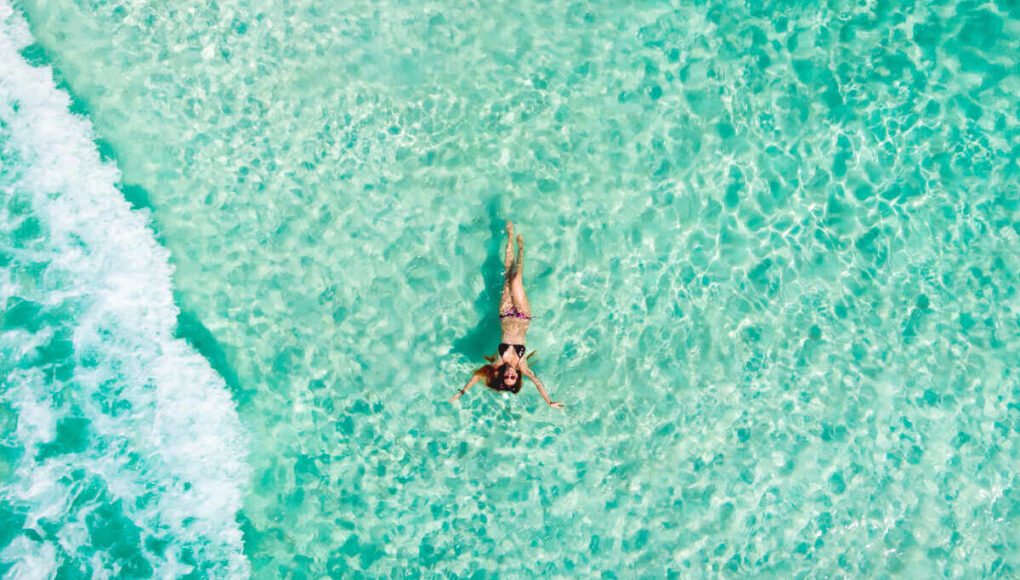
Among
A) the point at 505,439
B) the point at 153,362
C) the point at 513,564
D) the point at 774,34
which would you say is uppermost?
the point at 774,34

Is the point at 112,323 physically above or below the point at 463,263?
below

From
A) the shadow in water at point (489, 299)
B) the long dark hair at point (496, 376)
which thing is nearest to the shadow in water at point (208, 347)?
the shadow in water at point (489, 299)

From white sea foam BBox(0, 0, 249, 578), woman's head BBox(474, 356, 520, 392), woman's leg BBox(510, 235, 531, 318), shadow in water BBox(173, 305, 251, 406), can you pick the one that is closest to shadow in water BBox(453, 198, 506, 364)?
woman's leg BBox(510, 235, 531, 318)

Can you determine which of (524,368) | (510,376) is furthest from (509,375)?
(524,368)

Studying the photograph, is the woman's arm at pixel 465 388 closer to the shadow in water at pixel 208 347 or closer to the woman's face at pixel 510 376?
the woman's face at pixel 510 376

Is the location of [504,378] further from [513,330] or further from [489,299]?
[489,299]

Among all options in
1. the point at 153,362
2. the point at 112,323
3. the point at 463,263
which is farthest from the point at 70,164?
the point at 463,263

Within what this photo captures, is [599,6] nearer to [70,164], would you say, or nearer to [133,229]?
[133,229]
